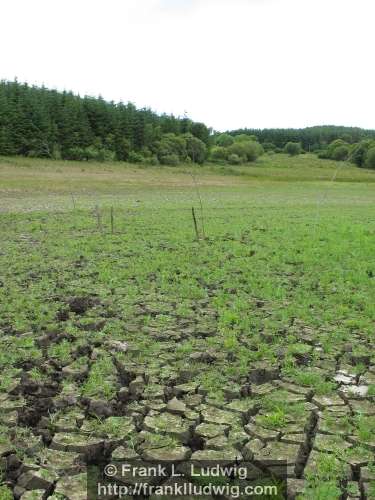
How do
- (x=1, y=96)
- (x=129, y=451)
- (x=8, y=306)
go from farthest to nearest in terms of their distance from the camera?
(x=1, y=96)
(x=8, y=306)
(x=129, y=451)

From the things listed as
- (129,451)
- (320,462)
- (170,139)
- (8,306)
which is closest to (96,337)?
(8,306)

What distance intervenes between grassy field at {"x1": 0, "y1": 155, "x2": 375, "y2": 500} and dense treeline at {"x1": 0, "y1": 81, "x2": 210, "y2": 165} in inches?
1786

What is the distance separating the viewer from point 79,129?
70.9m

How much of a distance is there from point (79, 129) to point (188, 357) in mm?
68379

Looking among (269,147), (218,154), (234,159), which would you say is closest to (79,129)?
Answer: (218,154)

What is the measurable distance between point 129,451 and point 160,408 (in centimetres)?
83

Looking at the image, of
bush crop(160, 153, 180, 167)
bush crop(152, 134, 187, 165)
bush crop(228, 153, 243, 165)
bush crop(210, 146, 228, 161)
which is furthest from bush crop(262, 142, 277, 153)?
bush crop(160, 153, 180, 167)

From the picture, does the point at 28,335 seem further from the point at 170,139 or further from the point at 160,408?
the point at 170,139

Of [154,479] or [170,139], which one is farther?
[170,139]

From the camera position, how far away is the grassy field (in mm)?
4594

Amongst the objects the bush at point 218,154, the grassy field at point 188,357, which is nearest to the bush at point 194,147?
the grassy field at point 188,357

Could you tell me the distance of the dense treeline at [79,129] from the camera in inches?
2516

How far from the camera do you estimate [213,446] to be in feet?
15.2

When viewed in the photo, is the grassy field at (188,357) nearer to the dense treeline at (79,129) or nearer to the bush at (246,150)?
the dense treeline at (79,129)
